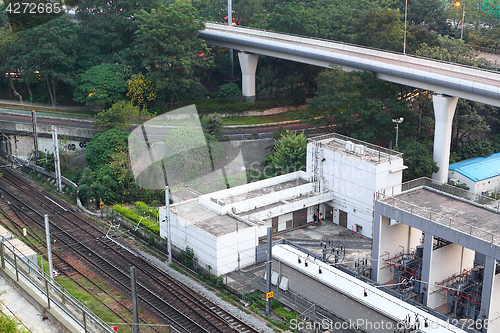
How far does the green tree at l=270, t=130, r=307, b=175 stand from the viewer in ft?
169

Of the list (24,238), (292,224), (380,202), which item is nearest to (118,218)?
(24,238)

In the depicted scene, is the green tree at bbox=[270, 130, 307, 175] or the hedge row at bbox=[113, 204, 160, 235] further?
the green tree at bbox=[270, 130, 307, 175]

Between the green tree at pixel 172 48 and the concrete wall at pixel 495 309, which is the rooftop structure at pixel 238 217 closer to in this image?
the concrete wall at pixel 495 309

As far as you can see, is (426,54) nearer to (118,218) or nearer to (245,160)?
(245,160)

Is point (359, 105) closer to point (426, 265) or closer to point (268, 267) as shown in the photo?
point (426, 265)

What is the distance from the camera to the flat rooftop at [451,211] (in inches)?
1251

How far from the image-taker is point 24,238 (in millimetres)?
44781

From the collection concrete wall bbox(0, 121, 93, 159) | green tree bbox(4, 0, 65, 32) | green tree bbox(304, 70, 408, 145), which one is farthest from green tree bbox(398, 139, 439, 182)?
green tree bbox(4, 0, 65, 32)

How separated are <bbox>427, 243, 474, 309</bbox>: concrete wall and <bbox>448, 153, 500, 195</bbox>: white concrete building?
21048mm

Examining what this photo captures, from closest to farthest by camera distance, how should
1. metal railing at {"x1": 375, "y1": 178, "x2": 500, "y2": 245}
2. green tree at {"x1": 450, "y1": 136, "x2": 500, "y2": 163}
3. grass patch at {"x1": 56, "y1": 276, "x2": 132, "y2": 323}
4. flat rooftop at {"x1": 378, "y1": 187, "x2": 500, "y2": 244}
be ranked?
metal railing at {"x1": 375, "y1": 178, "x2": 500, "y2": 245} < flat rooftop at {"x1": 378, "y1": 187, "x2": 500, "y2": 244} < grass patch at {"x1": 56, "y1": 276, "x2": 132, "y2": 323} < green tree at {"x1": 450, "y1": 136, "x2": 500, "y2": 163}

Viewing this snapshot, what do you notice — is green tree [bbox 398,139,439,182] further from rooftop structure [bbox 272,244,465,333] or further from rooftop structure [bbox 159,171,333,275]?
rooftop structure [bbox 272,244,465,333]

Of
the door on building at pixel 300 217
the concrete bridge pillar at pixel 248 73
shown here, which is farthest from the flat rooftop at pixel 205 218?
the concrete bridge pillar at pixel 248 73

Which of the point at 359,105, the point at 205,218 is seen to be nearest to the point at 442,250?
the point at 205,218

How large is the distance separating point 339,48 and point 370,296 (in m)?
40.4
